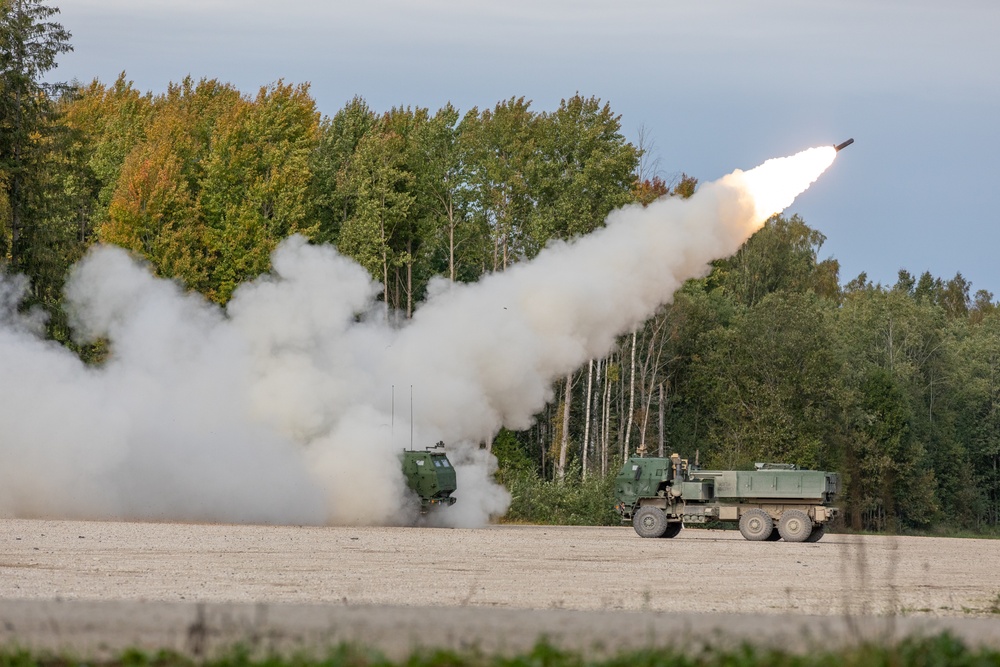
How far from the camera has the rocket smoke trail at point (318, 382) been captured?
3909cm

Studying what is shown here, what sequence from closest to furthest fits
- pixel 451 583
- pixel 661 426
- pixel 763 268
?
pixel 451 583
pixel 661 426
pixel 763 268

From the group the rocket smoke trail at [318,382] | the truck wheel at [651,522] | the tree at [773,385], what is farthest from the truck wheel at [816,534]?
the tree at [773,385]

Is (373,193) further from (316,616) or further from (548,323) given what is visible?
(316,616)

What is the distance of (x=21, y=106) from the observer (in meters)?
50.3

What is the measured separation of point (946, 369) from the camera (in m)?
77.4

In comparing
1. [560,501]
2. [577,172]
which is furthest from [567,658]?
[577,172]

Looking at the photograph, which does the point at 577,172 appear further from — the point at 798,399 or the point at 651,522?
the point at 651,522

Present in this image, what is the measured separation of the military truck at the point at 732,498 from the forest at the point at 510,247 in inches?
369

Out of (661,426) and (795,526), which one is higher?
(661,426)

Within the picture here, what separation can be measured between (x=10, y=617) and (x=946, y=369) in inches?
2738

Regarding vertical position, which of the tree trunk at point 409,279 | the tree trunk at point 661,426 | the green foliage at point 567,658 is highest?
the tree trunk at point 409,279

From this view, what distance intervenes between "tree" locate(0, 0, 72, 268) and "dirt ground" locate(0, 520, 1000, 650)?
1645 cm

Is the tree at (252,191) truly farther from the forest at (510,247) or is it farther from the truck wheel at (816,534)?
the truck wheel at (816,534)

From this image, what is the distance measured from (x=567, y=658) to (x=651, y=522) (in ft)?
99.5
